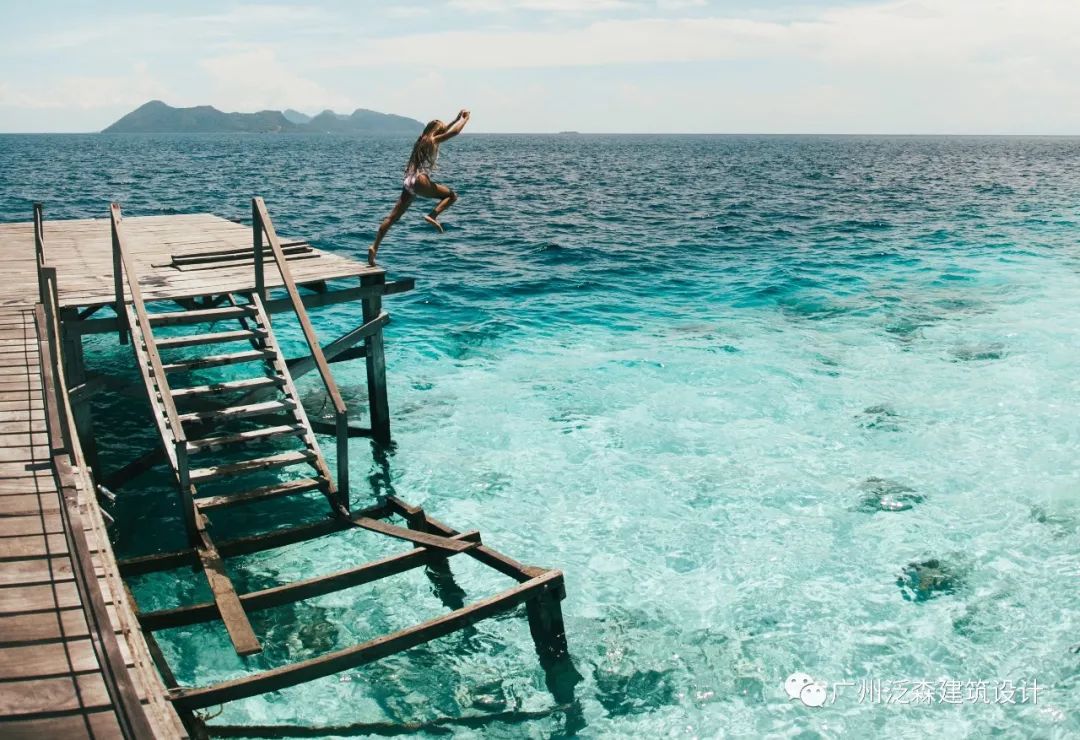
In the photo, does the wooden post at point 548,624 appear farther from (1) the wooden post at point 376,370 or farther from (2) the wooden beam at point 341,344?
(1) the wooden post at point 376,370

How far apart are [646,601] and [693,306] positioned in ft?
53.0

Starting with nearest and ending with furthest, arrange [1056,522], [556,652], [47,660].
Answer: [47,660], [556,652], [1056,522]

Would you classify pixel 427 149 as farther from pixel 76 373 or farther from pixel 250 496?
pixel 76 373

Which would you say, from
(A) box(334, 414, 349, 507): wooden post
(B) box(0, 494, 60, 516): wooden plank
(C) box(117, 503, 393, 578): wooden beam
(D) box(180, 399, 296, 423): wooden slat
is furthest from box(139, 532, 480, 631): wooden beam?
(D) box(180, 399, 296, 423): wooden slat

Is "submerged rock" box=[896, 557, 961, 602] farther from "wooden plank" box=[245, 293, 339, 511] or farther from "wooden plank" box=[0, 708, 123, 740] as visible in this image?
"wooden plank" box=[0, 708, 123, 740]

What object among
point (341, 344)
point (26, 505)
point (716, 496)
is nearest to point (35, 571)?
point (26, 505)

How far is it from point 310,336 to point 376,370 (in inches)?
177

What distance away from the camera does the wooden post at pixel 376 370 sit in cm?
1284

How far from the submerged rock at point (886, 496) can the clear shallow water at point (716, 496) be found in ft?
0.15

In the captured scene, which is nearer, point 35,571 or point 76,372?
point 35,571

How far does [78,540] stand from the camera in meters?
3.94

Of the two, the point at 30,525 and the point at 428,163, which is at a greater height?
the point at 428,163

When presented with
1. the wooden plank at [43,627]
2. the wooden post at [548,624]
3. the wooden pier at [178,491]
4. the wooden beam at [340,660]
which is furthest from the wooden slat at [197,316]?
the wooden post at [548,624]

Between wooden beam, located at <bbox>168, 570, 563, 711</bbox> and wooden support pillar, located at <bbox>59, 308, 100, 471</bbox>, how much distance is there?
5791 millimetres
